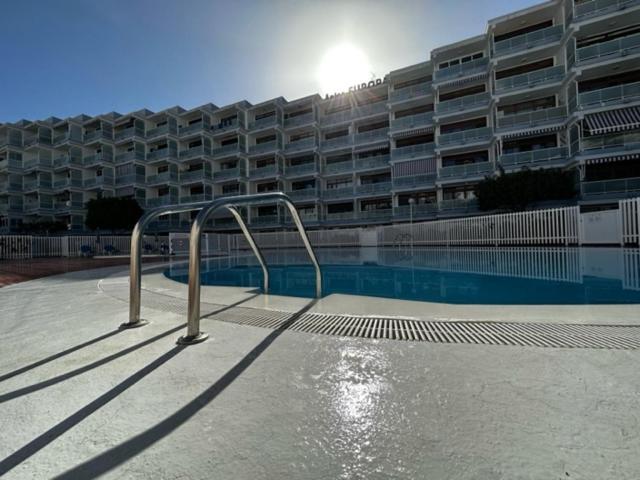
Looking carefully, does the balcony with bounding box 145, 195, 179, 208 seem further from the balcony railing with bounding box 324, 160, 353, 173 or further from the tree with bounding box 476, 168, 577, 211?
the tree with bounding box 476, 168, 577, 211

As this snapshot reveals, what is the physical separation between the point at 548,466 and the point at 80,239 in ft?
92.0

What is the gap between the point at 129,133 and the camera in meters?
39.2

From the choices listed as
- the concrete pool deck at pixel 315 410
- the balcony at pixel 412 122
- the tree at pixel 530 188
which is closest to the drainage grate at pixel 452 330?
the concrete pool deck at pixel 315 410

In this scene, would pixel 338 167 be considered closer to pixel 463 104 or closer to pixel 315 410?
pixel 463 104

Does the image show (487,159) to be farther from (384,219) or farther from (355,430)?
(355,430)

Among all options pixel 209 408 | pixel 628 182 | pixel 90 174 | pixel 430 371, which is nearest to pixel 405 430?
pixel 430 371

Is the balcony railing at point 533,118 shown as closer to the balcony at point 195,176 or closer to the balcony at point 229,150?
the balcony at point 229,150

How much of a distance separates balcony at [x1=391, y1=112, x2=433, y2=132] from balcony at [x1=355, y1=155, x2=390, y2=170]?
9.69ft

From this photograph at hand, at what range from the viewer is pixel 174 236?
70.5 feet

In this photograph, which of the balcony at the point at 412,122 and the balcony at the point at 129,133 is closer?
the balcony at the point at 412,122

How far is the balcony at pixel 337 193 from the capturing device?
3278cm

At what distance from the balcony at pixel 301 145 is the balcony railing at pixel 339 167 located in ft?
9.63

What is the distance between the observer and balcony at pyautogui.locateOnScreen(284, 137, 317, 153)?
34406 millimetres

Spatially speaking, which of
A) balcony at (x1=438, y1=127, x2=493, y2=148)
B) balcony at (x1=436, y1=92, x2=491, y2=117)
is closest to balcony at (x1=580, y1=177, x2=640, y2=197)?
balcony at (x1=438, y1=127, x2=493, y2=148)
